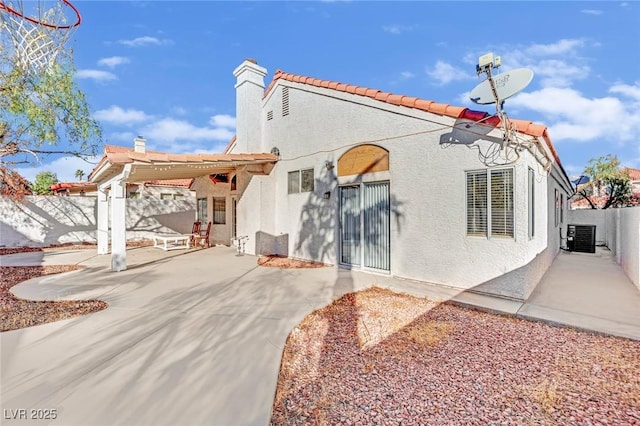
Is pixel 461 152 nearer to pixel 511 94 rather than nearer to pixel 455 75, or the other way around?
pixel 511 94

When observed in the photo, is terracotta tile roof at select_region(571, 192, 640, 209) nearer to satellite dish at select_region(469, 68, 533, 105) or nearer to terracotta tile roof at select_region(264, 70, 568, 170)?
terracotta tile roof at select_region(264, 70, 568, 170)

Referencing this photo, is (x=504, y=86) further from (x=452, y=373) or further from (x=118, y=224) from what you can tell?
(x=118, y=224)

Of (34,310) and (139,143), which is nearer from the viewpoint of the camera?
(34,310)

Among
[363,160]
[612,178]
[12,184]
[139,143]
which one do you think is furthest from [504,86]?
[612,178]

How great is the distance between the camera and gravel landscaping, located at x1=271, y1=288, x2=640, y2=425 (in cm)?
285

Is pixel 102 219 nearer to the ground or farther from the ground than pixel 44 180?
nearer to the ground

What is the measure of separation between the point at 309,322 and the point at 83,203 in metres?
17.8

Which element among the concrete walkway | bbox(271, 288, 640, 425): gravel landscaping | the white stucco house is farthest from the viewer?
the white stucco house

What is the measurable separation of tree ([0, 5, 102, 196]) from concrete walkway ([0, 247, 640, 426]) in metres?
3.86

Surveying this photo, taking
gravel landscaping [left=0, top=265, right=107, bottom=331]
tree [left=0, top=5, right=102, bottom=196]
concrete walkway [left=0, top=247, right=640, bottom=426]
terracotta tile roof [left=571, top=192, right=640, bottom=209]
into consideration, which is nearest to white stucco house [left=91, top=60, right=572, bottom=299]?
concrete walkway [left=0, top=247, right=640, bottom=426]

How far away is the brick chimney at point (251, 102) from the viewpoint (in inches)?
513

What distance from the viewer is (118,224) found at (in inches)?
365

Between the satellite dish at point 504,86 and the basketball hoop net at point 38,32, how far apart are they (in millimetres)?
8814

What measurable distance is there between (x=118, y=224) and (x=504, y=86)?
426 inches
